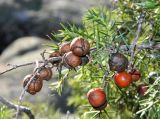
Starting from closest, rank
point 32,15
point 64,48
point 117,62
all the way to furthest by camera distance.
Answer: point 117,62 → point 64,48 → point 32,15

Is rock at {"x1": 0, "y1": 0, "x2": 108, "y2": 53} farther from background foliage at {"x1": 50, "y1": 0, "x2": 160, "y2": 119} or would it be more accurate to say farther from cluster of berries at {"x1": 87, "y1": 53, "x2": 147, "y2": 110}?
cluster of berries at {"x1": 87, "y1": 53, "x2": 147, "y2": 110}

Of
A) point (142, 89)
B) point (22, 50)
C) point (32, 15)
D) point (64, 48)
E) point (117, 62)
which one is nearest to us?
point (117, 62)

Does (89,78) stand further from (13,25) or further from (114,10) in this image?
(13,25)

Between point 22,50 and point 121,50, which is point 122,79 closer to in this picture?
point 121,50


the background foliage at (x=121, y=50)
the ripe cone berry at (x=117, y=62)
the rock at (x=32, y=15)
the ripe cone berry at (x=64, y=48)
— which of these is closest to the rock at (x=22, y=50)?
the rock at (x=32, y=15)

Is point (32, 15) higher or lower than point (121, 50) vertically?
lower

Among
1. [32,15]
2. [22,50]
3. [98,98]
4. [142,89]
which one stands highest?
[98,98]

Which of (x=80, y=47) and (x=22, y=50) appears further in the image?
(x=22, y=50)

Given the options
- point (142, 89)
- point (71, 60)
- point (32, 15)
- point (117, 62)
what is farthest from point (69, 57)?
point (32, 15)
